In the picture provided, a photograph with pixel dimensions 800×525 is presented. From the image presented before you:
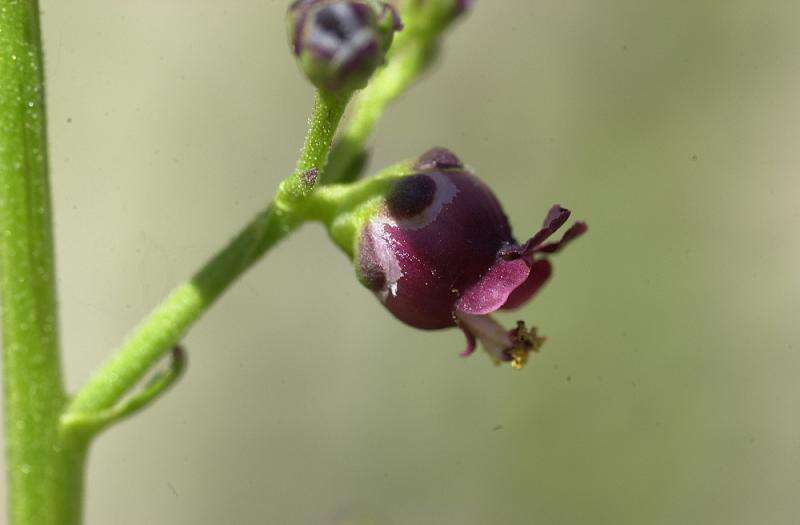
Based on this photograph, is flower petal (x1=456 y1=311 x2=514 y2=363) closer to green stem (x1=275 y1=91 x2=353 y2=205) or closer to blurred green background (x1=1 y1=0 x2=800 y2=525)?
green stem (x1=275 y1=91 x2=353 y2=205)

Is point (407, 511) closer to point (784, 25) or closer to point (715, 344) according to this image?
point (715, 344)

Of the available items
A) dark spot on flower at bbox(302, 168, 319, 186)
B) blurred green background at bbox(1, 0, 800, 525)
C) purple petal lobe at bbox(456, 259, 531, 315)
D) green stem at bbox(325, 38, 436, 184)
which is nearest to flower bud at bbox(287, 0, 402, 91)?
dark spot on flower at bbox(302, 168, 319, 186)

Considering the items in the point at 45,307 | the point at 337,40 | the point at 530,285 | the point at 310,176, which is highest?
the point at 337,40

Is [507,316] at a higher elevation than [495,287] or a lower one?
lower

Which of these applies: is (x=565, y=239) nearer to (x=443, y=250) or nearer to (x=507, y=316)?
(x=443, y=250)

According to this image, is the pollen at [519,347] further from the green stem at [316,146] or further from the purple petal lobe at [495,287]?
the green stem at [316,146]

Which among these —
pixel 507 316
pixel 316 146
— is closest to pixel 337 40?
pixel 316 146

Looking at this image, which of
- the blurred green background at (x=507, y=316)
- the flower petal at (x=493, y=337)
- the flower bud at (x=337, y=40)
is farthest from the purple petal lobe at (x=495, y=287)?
the blurred green background at (x=507, y=316)

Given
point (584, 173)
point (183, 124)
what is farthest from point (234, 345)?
point (584, 173)
